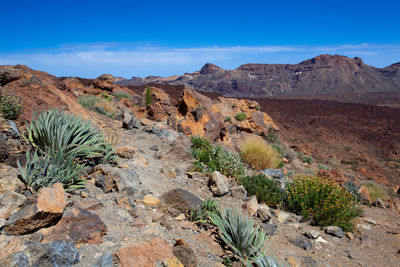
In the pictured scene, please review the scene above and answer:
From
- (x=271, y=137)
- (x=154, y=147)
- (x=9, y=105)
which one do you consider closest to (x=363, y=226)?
(x=154, y=147)

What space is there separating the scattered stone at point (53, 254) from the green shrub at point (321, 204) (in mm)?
3906

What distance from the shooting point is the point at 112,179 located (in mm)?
4016

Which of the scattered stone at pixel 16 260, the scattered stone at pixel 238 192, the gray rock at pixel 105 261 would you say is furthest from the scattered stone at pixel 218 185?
the scattered stone at pixel 16 260

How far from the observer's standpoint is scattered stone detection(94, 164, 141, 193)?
155 inches

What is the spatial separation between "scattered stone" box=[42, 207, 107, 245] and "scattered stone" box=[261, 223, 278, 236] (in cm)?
230

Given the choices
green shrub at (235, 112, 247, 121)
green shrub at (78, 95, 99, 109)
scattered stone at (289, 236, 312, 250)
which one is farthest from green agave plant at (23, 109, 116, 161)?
green shrub at (235, 112, 247, 121)

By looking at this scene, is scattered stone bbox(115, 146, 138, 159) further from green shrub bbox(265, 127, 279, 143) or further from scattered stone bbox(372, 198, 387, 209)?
green shrub bbox(265, 127, 279, 143)

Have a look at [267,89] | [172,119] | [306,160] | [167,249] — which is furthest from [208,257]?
[267,89]

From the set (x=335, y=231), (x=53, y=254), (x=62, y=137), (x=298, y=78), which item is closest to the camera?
(x=53, y=254)

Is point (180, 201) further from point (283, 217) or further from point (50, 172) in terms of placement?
point (283, 217)

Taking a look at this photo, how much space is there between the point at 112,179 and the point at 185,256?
180cm

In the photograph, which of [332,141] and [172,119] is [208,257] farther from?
[332,141]

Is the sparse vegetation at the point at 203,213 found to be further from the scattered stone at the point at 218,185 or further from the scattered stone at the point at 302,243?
the scattered stone at the point at 302,243

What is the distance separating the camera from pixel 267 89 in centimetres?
10775
